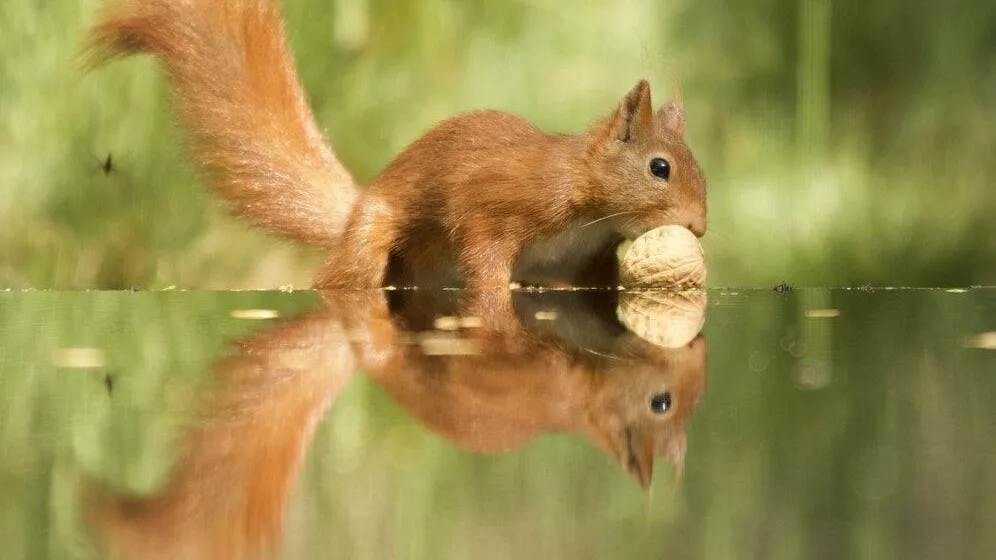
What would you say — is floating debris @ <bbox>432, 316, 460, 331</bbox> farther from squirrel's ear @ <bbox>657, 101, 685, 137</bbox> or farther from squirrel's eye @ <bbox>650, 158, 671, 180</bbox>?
squirrel's ear @ <bbox>657, 101, 685, 137</bbox>

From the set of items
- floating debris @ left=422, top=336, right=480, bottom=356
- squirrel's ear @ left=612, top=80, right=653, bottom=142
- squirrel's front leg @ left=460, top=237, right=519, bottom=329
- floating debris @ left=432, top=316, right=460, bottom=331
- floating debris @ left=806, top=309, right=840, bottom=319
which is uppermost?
squirrel's ear @ left=612, top=80, right=653, bottom=142

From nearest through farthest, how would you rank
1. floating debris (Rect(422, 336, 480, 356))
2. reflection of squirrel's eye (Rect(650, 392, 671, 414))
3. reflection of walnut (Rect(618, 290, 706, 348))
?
reflection of squirrel's eye (Rect(650, 392, 671, 414)) < floating debris (Rect(422, 336, 480, 356)) < reflection of walnut (Rect(618, 290, 706, 348))

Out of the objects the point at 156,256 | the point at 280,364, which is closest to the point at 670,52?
the point at 156,256

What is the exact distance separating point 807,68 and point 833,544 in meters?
2.51

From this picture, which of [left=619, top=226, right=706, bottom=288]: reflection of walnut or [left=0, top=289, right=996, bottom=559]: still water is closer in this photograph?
[left=0, top=289, right=996, bottom=559]: still water

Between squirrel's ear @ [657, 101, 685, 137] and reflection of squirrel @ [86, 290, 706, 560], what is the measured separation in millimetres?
781

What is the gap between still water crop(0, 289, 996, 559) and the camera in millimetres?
568

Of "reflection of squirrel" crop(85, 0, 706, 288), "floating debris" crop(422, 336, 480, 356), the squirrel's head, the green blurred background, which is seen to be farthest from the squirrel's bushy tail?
"floating debris" crop(422, 336, 480, 356)

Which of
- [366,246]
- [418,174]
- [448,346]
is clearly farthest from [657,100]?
[448,346]

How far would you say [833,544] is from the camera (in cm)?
54

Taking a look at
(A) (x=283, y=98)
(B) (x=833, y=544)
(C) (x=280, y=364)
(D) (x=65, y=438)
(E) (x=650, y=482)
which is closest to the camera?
(B) (x=833, y=544)

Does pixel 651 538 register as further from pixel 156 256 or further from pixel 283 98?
pixel 156 256

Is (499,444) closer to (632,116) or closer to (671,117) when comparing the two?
(632,116)

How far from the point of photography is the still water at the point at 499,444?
57 cm
